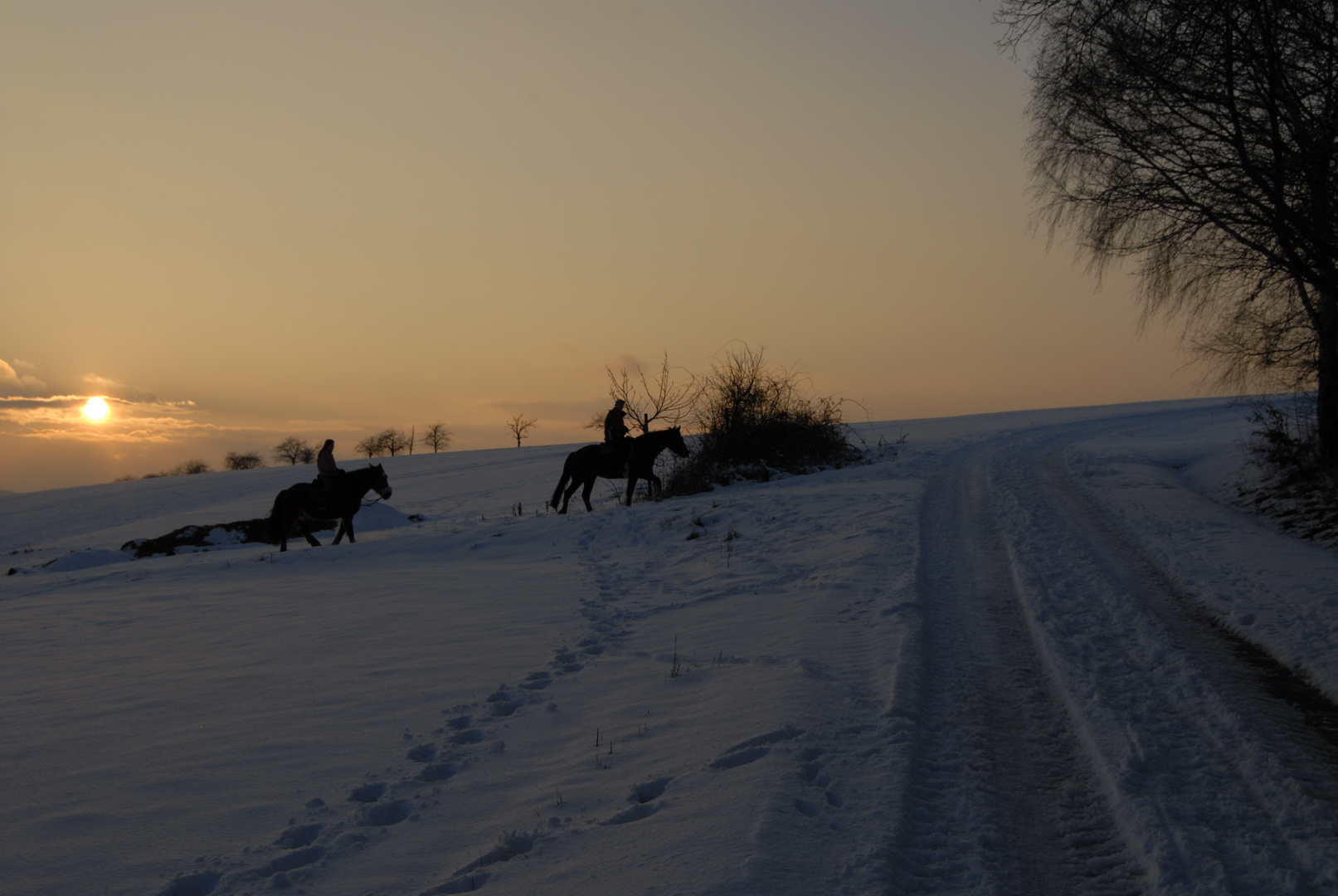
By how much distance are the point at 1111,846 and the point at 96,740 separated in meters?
5.66

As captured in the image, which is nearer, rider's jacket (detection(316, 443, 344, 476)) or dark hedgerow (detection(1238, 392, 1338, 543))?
dark hedgerow (detection(1238, 392, 1338, 543))

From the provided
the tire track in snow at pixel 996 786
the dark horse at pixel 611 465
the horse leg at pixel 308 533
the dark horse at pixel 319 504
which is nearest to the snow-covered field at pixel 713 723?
the tire track in snow at pixel 996 786

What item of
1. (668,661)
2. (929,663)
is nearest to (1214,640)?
(929,663)

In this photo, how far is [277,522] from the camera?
628 inches

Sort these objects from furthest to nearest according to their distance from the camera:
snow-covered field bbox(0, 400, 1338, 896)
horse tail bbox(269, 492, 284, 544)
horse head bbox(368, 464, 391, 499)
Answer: horse head bbox(368, 464, 391, 499)
horse tail bbox(269, 492, 284, 544)
snow-covered field bbox(0, 400, 1338, 896)

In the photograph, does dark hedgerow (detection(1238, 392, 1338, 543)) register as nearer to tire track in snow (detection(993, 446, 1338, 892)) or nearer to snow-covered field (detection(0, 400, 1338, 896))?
snow-covered field (detection(0, 400, 1338, 896))

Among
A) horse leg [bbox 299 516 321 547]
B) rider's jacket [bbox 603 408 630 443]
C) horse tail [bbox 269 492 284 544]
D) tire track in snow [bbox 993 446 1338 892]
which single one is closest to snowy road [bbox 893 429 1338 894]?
tire track in snow [bbox 993 446 1338 892]

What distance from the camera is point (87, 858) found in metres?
3.39

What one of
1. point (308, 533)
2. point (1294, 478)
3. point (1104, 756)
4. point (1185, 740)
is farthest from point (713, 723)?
point (1294, 478)

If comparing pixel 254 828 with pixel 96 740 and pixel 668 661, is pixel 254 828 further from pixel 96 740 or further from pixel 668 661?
pixel 668 661

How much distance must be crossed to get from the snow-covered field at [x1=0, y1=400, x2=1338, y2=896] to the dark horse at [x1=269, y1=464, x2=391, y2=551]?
419cm

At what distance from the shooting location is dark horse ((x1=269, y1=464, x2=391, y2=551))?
15648mm

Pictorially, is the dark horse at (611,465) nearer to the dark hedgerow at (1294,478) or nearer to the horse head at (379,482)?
the horse head at (379,482)

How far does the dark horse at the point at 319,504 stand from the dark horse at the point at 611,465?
12.6 feet
